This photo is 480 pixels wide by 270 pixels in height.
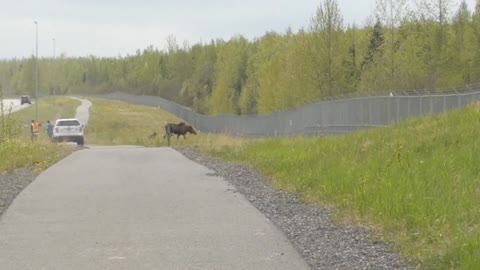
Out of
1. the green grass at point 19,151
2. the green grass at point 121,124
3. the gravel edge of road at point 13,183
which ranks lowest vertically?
the gravel edge of road at point 13,183

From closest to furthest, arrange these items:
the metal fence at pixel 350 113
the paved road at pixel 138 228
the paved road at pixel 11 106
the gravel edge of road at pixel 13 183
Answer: the paved road at pixel 138 228 < the gravel edge of road at pixel 13 183 < the metal fence at pixel 350 113 < the paved road at pixel 11 106

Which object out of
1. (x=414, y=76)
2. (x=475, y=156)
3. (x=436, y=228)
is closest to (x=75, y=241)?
(x=436, y=228)

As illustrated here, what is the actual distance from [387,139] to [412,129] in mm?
1500

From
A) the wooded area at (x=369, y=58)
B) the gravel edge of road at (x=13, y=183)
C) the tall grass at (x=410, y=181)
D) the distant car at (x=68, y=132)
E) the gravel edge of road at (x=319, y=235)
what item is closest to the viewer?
the gravel edge of road at (x=319, y=235)

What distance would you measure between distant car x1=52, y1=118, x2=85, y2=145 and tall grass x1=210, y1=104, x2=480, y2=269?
26551 millimetres

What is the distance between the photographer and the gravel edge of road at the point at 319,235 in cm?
921

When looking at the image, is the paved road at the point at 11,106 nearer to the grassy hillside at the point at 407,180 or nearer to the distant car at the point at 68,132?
the distant car at the point at 68,132

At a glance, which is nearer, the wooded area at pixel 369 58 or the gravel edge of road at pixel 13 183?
the gravel edge of road at pixel 13 183

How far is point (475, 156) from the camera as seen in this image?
591 inches

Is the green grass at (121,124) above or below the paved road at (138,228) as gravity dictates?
above

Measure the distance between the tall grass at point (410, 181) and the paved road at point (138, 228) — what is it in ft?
4.62

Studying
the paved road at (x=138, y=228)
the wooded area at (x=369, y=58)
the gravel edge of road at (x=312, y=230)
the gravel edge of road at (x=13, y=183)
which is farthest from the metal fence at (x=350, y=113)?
the paved road at (x=138, y=228)

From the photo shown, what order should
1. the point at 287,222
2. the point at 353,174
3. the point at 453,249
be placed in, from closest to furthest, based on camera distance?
the point at 453,249
the point at 287,222
the point at 353,174

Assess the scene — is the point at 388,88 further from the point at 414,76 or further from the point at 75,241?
the point at 75,241
